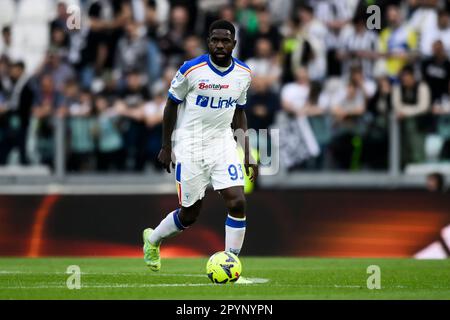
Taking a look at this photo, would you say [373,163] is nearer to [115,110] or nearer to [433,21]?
[433,21]

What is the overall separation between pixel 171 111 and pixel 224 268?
1942mm

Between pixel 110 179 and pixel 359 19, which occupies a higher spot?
pixel 359 19

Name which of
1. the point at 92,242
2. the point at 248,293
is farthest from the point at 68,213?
the point at 248,293

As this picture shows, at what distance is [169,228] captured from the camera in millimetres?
12375

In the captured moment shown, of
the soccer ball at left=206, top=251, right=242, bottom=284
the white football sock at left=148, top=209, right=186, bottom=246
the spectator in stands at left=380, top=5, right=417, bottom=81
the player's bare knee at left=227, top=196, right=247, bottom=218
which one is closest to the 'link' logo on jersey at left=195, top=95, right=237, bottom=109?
the player's bare knee at left=227, top=196, right=247, bottom=218

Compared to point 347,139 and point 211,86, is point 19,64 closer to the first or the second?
point 347,139

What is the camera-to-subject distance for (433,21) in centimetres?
1925

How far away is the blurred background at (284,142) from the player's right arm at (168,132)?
5.67 m

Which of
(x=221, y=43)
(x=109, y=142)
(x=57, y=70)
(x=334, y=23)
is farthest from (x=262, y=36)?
(x=221, y=43)

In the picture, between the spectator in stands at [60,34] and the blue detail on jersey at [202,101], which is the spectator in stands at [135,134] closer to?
the spectator in stands at [60,34]

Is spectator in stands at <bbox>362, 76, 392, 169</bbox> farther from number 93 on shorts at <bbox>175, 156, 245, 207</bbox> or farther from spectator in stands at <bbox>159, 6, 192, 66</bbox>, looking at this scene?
number 93 on shorts at <bbox>175, 156, 245, 207</bbox>

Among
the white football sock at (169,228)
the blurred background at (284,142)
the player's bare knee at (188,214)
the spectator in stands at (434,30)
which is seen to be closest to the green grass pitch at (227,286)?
the white football sock at (169,228)

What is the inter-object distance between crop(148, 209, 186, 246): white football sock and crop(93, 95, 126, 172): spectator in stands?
18.3 ft
